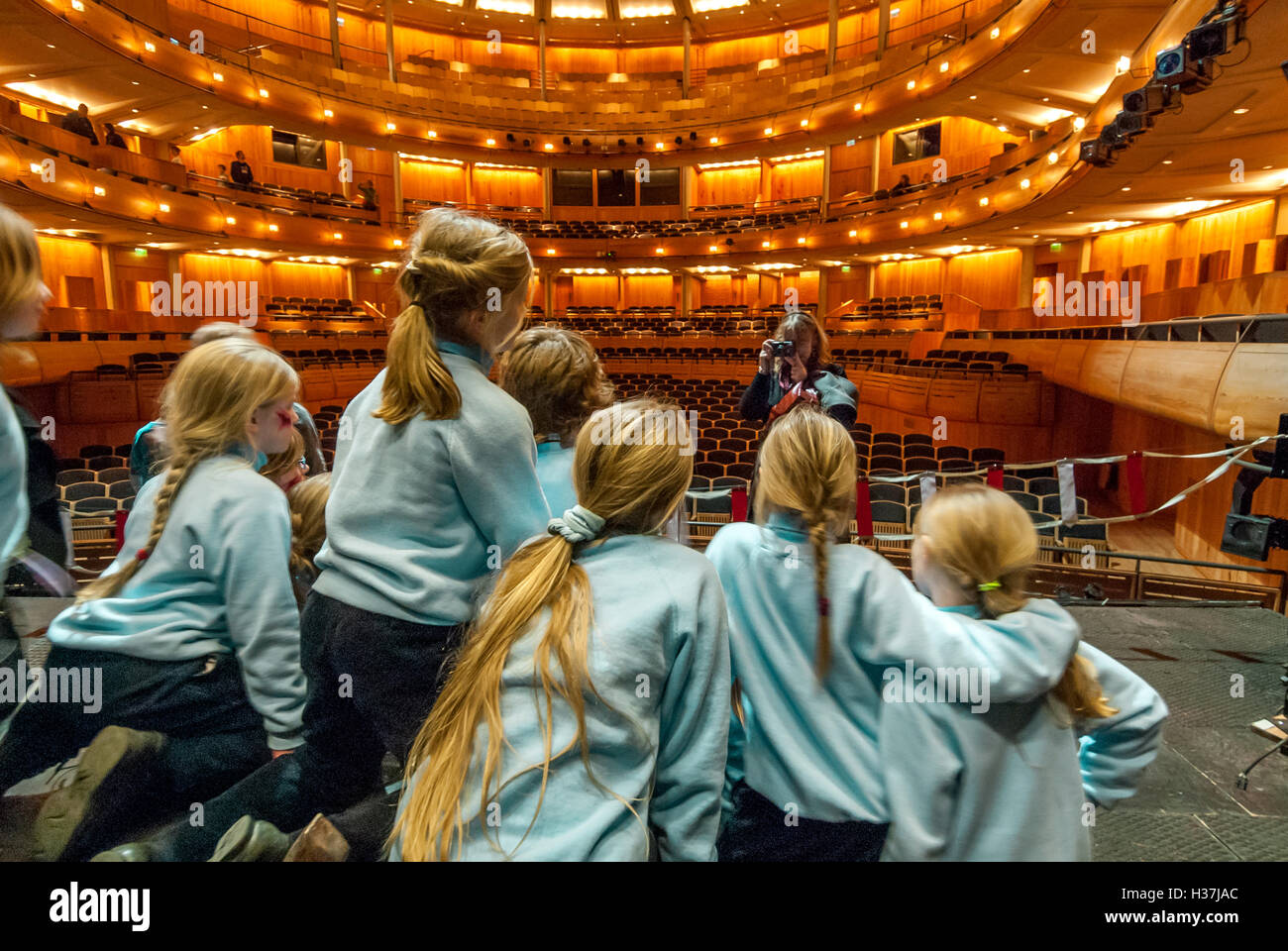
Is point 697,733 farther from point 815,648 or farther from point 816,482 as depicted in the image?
point 816,482

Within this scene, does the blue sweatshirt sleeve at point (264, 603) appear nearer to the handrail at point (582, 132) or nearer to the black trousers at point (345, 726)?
the black trousers at point (345, 726)

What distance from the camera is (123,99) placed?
14.9m

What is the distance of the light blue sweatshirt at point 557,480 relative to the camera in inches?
65.3

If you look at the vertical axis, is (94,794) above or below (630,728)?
below

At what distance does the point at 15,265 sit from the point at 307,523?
0.80 m

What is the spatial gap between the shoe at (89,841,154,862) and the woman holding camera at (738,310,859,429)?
205 cm

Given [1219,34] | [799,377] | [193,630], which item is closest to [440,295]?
[193,630]

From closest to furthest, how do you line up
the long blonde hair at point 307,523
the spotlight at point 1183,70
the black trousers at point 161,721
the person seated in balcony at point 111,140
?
1. the black trousers at point 161,721
2. the long blonde hair at point 307,523
3. the spotlight at point 1183,70
4. the person seated in balcony at point 111,140

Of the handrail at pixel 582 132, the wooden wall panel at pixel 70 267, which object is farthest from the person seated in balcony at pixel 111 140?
the wooden wall panel at pixel 70 267

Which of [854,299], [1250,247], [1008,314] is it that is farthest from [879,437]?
[854,299]

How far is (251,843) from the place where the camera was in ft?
4.25

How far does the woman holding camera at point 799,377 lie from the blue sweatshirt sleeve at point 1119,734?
4.69ft
